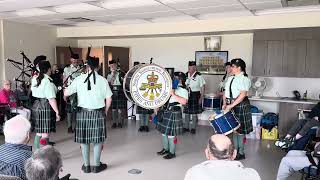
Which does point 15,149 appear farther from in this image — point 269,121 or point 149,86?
point 269,121

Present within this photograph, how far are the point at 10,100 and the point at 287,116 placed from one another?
4867mm

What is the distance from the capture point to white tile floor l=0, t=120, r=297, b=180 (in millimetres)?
3473

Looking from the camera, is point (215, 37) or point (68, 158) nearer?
point (68, 158)

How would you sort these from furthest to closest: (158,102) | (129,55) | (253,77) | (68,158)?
1. (129,55)
2. (253,77)
3. (68,158)
4. (158,102)

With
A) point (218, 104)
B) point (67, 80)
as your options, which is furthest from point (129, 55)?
point (218, 104)

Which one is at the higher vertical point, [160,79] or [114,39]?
[114,39]

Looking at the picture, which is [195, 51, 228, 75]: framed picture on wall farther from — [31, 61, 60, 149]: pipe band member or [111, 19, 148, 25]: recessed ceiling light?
[31, 61, 60, 149]: pipe band member

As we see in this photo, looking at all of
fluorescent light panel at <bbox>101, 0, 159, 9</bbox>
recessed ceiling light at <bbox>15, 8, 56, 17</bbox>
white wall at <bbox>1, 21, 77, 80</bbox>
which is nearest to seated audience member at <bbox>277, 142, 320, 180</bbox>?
fluorescent light panel at <bbox>101, 0, 159, 9</bbox>

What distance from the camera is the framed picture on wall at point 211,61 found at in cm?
637

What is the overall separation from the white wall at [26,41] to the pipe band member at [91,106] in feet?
10.6

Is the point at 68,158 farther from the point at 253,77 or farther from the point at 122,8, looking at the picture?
the point at 253,77

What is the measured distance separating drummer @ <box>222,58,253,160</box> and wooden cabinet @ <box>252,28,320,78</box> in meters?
1.78

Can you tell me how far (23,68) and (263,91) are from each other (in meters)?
4.94

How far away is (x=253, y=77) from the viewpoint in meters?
5.92
